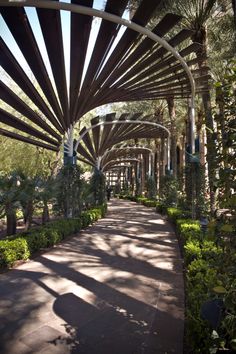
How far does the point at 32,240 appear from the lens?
8.93 meters

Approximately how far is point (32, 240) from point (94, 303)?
377cm

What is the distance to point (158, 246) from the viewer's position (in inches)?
423

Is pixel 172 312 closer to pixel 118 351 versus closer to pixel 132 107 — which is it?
pixel 118 351

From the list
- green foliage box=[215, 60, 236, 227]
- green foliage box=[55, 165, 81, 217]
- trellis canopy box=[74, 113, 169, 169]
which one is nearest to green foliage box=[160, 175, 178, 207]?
trellis canopy box=[74, 113, 169, 169]

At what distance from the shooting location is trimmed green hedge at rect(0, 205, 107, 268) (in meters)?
7.73

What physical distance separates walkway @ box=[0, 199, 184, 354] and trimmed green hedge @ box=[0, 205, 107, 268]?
0.30 meters

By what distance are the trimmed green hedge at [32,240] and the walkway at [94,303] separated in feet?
1.00

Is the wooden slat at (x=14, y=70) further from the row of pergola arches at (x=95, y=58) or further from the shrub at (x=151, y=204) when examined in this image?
the shrub at (x=151, y=204)

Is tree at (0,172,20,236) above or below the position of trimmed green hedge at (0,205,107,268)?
above

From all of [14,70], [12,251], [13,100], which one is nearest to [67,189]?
[13,100]

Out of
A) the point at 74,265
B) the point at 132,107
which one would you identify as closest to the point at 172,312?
the point at 74,265

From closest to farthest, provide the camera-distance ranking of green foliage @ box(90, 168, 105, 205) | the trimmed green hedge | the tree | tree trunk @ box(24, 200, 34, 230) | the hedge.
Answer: the hedge → the trimmed green hedge → the tree → tree trunk @ box(24, 200, 34, 230) → green foliage @ box(90, 168, 105, 205)

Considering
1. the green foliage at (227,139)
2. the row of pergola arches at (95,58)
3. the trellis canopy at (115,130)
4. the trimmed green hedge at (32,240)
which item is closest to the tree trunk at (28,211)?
the trimmed green hedge at (32,240)

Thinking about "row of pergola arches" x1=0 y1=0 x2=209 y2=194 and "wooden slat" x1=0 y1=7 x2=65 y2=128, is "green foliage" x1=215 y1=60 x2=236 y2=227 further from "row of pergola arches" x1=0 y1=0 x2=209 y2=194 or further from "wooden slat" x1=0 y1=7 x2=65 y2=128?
"wooden slat" x1=0 y1=7 x2=65 y2=128
